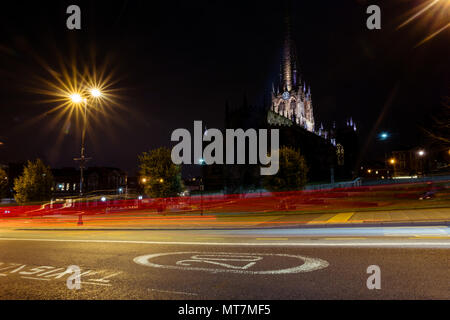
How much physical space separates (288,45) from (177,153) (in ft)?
323

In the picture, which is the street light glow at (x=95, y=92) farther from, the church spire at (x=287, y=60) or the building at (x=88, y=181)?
the church spire at (x=287, y=60)

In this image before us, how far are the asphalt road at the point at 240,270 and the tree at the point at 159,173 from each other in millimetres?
23644

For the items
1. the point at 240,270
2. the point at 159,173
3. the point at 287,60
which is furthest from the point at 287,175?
the point at 287,60

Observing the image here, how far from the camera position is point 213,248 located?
9.23 m

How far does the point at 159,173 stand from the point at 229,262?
90.3 ft

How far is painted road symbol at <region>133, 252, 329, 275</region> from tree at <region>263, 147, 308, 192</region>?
25174 mm

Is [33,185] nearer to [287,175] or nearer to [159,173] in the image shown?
[159,173]

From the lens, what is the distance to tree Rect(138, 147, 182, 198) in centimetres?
3362

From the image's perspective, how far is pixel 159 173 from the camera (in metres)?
33.7

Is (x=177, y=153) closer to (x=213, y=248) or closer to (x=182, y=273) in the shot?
(x=213, y=248)

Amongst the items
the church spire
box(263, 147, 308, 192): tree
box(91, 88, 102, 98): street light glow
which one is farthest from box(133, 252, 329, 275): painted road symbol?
the church spire

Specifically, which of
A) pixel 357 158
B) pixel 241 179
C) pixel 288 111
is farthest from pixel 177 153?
pixel 357 158

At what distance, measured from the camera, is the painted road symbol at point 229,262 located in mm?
6477

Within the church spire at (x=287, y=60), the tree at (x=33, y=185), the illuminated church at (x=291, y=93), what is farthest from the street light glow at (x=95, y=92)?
the church spire at (x=287, y=60)
